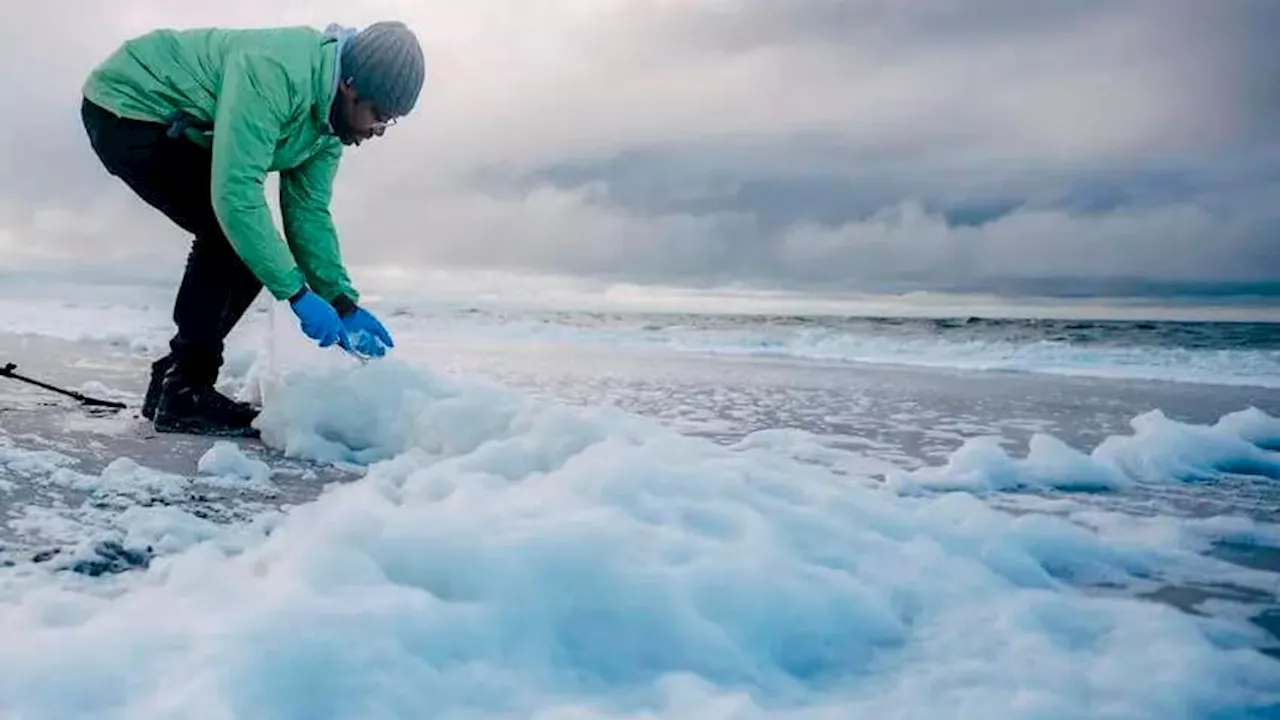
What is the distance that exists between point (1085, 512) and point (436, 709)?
2118mm

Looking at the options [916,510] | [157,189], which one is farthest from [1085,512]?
[157,189]

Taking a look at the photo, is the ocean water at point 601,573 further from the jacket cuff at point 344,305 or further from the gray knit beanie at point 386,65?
the gray knit beanie at point 386,65

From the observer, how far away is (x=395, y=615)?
1.39m

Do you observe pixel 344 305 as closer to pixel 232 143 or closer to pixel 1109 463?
pixel 232 143

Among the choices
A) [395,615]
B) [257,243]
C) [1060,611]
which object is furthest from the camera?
[257,243]

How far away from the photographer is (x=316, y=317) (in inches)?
126

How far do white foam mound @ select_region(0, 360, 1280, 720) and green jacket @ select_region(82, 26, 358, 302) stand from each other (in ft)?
4.14

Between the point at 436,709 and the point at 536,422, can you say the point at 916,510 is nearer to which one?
the point at 536,422

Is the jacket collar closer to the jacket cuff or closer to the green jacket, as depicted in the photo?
the green jacket

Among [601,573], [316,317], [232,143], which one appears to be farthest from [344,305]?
[601,573]

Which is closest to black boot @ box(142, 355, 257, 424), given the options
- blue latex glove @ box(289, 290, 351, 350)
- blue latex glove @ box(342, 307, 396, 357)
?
blue latex glove @ box(342, 307, 396, 357)

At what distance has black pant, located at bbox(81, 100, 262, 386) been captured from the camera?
3303 mm

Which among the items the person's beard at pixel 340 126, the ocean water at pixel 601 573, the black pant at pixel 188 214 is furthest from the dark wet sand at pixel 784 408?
the person's beard at pixel 340 126

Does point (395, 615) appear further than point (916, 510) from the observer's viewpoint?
No
